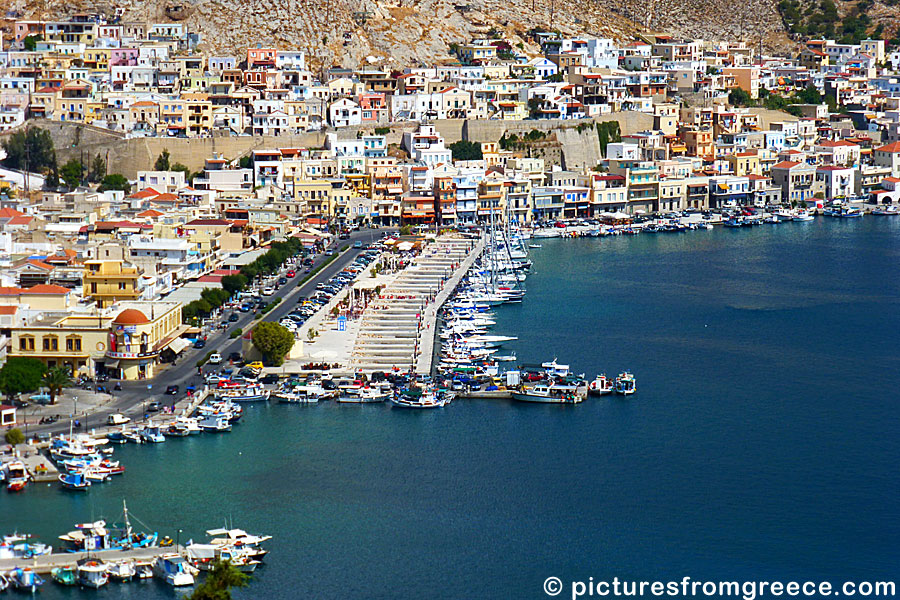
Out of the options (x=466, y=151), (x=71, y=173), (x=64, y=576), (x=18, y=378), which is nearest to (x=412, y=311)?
(x=18, y=378)

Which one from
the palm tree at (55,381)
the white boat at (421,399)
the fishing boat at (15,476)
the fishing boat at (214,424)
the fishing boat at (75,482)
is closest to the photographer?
the fishing boat at (15,476)

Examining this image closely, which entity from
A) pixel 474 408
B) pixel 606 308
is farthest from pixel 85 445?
pixel 606 308

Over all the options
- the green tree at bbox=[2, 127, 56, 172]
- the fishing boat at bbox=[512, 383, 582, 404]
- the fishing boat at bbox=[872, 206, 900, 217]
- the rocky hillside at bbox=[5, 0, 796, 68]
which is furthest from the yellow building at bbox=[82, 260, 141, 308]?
the fishing boat at bbox=[872, 206, 900, 217]

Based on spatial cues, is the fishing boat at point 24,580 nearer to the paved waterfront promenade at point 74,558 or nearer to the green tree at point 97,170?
the paved waterfront promenade at point 74,558

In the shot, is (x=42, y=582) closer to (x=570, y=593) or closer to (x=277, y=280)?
(x=570, y=593)

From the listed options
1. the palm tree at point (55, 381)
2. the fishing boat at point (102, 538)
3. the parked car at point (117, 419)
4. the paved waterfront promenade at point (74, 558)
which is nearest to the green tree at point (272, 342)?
the palm tree at point (55, 381)

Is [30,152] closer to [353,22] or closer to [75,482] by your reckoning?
[353,22]
